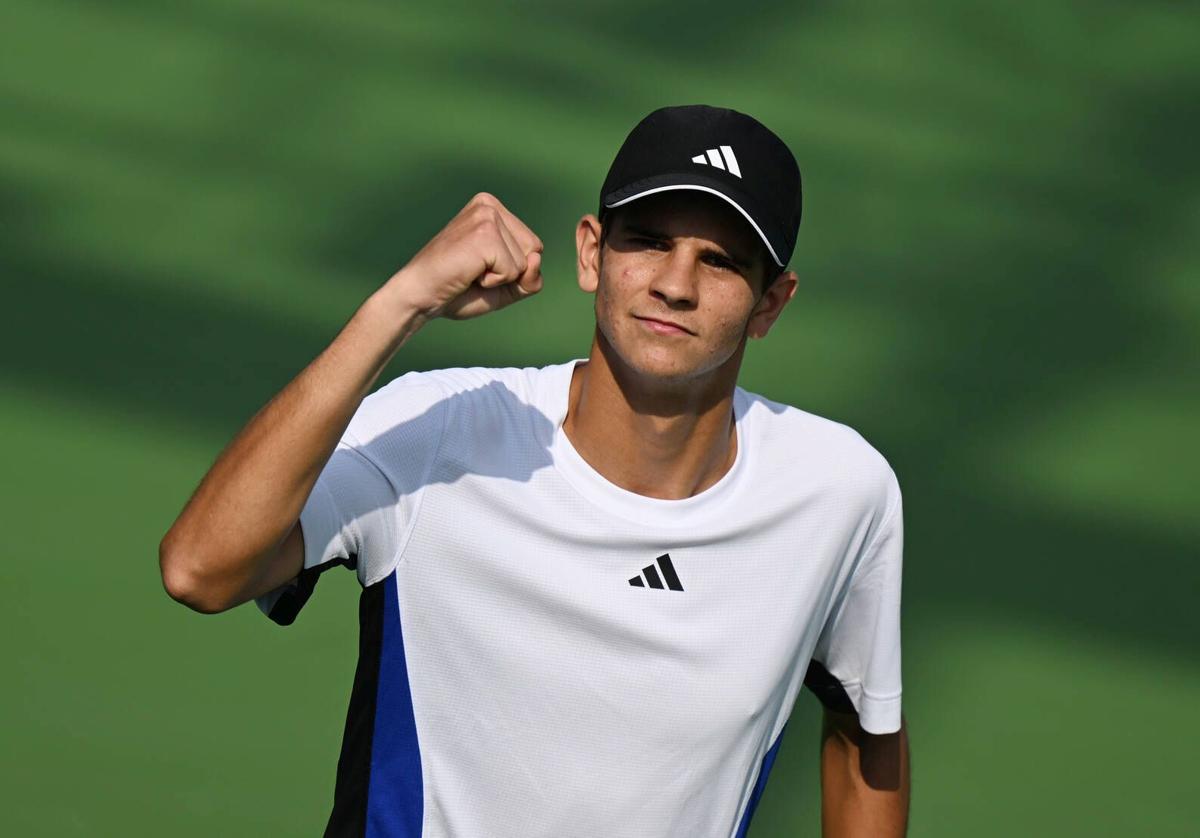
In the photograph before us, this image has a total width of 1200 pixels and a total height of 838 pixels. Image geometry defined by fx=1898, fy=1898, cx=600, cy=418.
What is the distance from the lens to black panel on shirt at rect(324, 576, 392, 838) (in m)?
2.40

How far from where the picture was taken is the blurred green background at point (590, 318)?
3725 mm

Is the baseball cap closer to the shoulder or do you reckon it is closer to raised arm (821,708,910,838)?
the shoulder

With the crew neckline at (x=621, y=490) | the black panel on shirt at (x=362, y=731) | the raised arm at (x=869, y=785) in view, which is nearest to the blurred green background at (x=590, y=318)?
the raised arm at (x=869, y=785)

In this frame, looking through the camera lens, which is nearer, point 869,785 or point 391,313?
point 391,313

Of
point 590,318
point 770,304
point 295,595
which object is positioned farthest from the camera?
point 590,318

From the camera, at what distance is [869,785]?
8.89 ft

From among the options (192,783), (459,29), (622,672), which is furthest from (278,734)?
(459,29)

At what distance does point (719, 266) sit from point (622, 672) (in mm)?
529

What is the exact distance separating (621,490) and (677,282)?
0.30 meters

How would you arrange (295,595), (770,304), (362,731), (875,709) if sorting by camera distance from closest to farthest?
(295,595) < (362,731) < (770,304) < (875,709)

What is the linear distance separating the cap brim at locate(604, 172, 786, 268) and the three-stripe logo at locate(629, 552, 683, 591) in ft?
1.43

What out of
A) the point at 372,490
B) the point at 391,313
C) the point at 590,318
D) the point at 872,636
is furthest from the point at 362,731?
the point at 590,318

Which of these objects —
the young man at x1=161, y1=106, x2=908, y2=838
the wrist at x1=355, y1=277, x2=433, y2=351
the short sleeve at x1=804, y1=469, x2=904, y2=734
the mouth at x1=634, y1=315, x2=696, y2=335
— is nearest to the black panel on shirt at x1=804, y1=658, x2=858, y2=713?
the short sleeve at x1=804, y1=469, x2=904, y2=734

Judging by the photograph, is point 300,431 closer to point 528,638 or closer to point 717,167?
point 528,638
